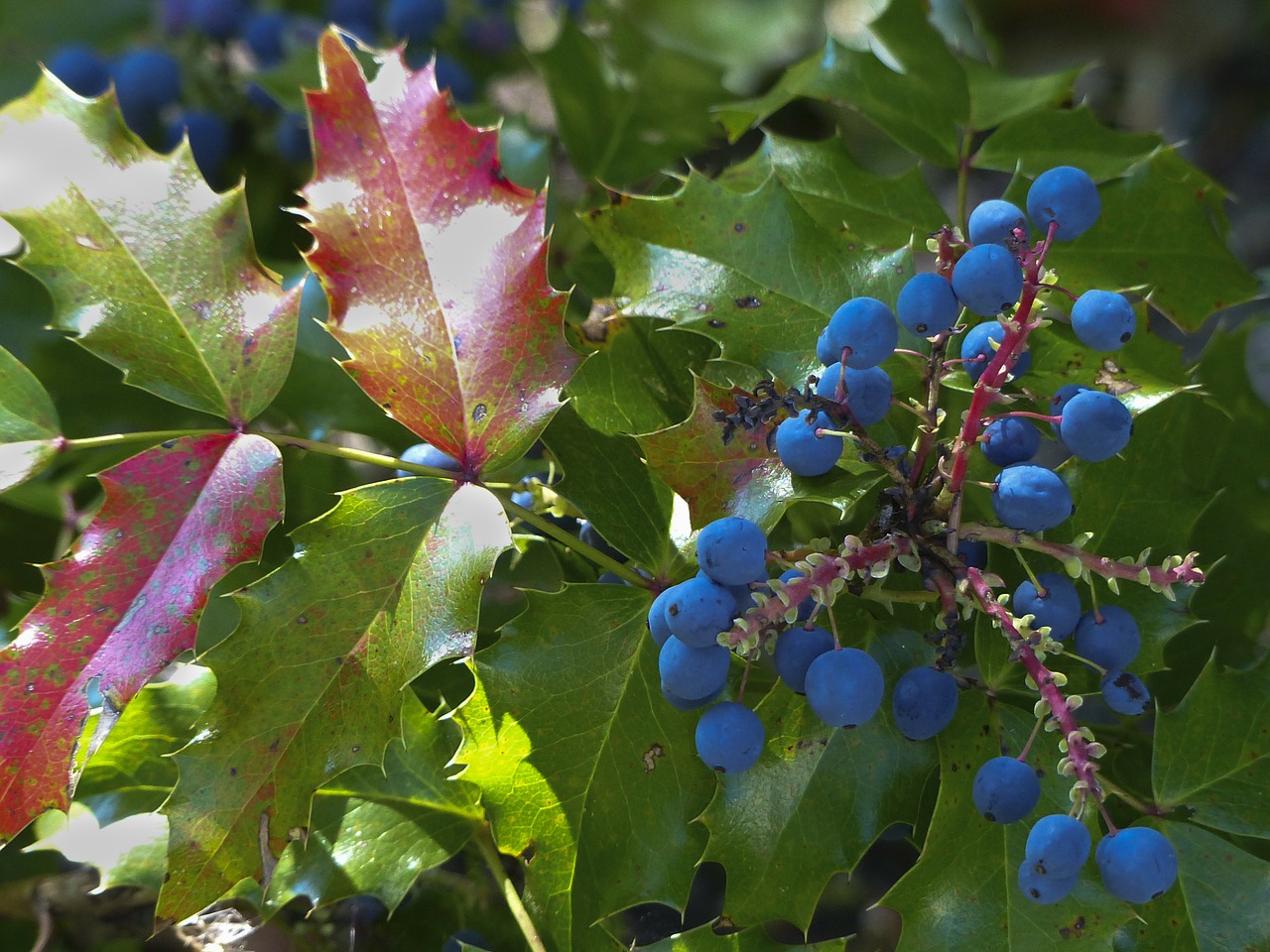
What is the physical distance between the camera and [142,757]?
0.80 m

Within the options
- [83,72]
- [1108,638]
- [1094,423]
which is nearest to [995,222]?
[1094,423]

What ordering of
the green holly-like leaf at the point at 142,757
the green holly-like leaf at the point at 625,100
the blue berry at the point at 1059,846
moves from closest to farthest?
the blue berry at the point at 1059,846, the green holly-like leaf at the point at 142,757, the green holly-like leaf at the point at 625,100

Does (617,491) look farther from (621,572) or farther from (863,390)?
(863,390)

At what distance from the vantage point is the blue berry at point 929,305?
597 millimetres

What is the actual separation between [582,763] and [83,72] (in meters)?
1.22

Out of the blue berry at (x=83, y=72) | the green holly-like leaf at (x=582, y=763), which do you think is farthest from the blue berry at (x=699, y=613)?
the blue berry at (x=83, y=72)

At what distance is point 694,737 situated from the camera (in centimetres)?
66

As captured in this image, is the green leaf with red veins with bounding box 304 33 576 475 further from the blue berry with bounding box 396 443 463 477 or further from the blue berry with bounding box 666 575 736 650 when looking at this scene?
the blue berry with bounding box 666 575 736 650

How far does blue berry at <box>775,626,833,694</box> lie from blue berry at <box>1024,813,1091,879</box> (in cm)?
14

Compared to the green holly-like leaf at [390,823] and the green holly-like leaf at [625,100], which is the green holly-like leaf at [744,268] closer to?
the green holly-like leaf at [390,823]

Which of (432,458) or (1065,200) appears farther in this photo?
(432,458)

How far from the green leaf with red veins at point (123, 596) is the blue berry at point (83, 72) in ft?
3.13

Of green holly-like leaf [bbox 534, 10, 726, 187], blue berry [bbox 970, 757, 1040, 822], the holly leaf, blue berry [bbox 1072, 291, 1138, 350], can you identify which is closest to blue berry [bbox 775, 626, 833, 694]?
blue berry [bbox 970, 757, 1040, 822]

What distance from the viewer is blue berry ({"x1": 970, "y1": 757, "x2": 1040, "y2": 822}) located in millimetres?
586
